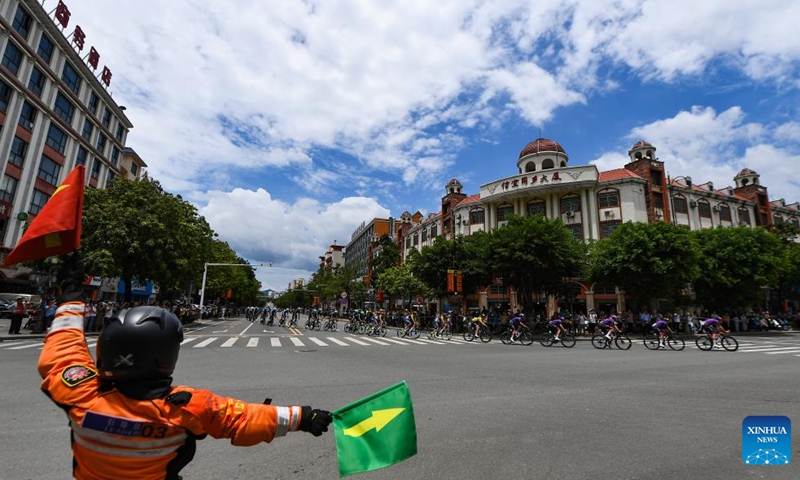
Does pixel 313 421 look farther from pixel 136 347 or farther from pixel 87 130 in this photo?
pixel 87 130

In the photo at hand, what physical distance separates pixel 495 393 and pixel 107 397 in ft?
22.1

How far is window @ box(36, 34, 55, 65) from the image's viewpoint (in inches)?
1191

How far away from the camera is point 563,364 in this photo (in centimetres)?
1143

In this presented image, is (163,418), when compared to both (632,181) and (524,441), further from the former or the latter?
(632,181)

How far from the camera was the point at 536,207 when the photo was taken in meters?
41.1

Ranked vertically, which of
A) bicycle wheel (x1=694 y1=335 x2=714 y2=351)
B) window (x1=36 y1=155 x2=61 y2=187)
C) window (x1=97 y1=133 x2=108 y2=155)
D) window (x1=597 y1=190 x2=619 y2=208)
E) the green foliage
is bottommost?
bicycle wheel (x1=694 y1=335 x2=714 y2=351)

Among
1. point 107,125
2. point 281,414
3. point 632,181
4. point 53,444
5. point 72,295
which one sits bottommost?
point 53,444

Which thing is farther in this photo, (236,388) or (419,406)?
(236,388)

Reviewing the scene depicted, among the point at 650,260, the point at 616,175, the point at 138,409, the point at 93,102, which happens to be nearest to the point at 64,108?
the point at 93,102

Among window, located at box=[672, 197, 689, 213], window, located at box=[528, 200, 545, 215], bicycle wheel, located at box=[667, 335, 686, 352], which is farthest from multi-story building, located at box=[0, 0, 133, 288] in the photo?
window, located at box=[672, 197, 689, 213]

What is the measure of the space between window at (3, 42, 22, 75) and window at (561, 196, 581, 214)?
44.6 meters

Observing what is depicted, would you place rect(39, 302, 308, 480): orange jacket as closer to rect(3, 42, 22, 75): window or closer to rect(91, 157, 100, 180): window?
rect(3, 42, 22, 75): window

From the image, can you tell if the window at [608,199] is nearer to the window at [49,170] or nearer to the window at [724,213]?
the window at [724,213]

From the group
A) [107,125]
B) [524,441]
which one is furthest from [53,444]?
[107,125]
